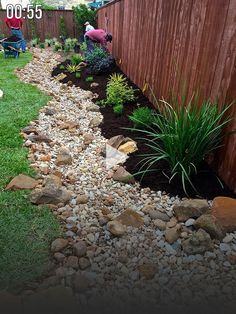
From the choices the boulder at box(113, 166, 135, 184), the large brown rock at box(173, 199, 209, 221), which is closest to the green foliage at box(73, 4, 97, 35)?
the boulder at box(113, 166, 135, 184)

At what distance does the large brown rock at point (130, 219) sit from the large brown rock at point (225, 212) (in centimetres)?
56

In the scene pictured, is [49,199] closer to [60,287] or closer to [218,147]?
[60,287]

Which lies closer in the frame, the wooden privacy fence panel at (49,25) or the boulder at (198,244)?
the boulder at (198,244)

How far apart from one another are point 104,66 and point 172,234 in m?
5.44

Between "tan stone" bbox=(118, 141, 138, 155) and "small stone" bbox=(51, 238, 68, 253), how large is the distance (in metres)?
1.49

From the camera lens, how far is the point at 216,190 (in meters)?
2.62

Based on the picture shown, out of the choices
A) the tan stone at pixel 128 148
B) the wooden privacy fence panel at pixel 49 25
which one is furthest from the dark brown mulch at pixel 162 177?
the wooden privacy fence panel at pixel 49 25

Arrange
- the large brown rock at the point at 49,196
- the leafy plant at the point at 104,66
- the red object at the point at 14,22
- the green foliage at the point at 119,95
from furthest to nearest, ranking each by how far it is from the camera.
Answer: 1. the red object at the point at 14,22
2. the leafy plant at the point at 104,66
3. the green foliage at the point at 119,95
4. the large brown rock at the point at 49,196

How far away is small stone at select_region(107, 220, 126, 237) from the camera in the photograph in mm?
2166

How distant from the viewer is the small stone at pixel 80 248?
200cm

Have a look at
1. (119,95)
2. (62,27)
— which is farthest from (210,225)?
(62,27)

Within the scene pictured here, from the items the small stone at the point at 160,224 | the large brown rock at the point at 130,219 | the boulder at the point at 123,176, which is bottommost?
the boulder at the point at 123,176

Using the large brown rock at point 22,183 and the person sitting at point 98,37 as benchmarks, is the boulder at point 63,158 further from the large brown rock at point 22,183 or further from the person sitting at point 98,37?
the person sitting at point 98,37

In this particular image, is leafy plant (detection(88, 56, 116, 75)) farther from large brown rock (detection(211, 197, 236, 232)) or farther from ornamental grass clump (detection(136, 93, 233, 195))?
large brown rock (detection(211, 197, 236, 232))
